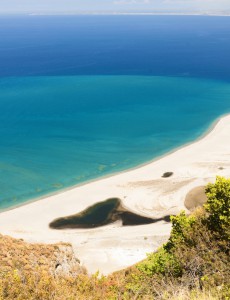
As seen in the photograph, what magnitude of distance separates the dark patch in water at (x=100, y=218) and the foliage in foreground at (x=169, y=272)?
1245cm

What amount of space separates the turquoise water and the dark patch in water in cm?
735

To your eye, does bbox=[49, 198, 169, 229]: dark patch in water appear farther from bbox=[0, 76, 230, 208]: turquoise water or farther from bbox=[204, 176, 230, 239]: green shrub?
bbox=[204, 176, 230, 239]: green shrub

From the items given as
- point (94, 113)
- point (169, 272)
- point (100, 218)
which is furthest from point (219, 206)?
point (94, 113)

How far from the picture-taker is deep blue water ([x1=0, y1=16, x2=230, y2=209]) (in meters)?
47.2

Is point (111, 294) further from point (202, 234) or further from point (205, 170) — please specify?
point (205, 170)

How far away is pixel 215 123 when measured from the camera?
62.5 meters

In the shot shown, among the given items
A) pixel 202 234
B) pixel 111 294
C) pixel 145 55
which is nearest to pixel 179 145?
pixel 202 234

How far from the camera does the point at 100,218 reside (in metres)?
35.6

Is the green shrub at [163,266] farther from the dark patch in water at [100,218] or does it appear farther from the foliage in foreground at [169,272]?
the dark patch in water at [100,218]

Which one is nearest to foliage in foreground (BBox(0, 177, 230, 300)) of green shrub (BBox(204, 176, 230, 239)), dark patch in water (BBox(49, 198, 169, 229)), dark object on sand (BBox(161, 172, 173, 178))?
green shrub (BBox(204, 176, 230, 239))

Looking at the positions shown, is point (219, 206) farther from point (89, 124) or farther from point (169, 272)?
point (89, 124)

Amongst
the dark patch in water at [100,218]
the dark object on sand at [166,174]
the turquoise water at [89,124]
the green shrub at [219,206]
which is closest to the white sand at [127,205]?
the dark object on sand at [166,174]

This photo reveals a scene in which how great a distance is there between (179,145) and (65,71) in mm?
74653

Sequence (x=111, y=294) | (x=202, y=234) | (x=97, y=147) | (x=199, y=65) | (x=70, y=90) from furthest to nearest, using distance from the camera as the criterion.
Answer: (x=199, y=65) < (x=70, y=90) < (x=97, y=147) < (x=202, y=234) < (x=111, y=294)
